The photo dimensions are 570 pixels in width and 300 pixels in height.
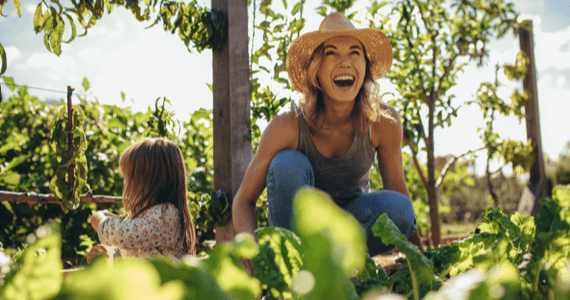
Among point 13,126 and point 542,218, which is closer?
point 542,218

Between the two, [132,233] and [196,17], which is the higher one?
[196,17]

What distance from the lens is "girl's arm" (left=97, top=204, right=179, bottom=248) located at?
6.39 ft

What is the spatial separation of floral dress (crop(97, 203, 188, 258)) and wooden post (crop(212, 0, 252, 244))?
30cm

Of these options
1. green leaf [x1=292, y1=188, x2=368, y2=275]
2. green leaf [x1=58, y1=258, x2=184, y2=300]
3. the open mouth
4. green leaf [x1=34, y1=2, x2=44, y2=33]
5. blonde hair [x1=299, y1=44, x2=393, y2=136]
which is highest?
green leaf [x1=34, y1=2, x2=44, y2=33]

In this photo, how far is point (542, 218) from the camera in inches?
15.9

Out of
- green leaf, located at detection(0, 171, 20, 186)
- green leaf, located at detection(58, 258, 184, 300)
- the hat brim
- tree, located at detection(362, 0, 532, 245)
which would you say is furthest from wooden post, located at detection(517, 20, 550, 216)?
green leaf, located at detection(58, 258, 184, 300)

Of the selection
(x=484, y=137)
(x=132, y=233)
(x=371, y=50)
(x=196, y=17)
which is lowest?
(x=132, y=233)

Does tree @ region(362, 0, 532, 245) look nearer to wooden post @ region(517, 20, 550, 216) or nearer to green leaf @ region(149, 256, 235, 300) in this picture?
wooden post @ region(517, 20, 550, 216)

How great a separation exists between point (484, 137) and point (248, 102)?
305 cm

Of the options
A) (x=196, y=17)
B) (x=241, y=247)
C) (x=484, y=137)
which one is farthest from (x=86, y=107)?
(x=484, y=137)

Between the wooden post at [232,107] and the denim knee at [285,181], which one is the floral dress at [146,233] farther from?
the denim knee at [285,181]

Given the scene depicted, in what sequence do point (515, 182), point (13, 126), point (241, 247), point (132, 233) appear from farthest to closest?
1. point (515, 182)
2. point (13, 126)
3. point (132, 233)
4. point (241, 247)

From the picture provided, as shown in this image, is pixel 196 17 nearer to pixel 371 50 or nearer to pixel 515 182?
pixel 371 50

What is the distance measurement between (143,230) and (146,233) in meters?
0.02
